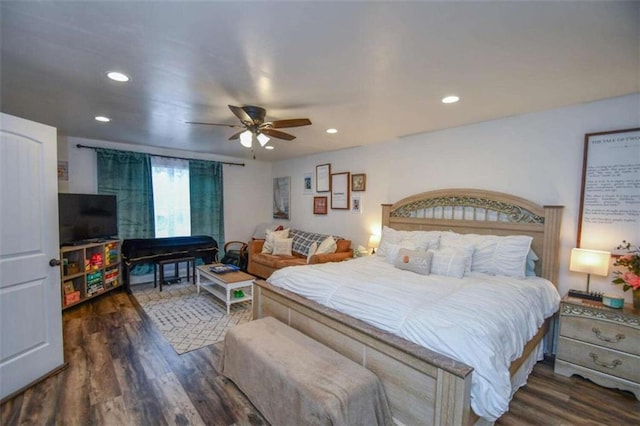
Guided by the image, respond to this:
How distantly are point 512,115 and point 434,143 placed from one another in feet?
3.07

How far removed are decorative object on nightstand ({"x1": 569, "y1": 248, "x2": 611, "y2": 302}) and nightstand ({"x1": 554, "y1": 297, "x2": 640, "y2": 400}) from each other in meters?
0.14

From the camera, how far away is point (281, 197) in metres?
6.57

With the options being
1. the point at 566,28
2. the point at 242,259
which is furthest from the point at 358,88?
the point at 242,259

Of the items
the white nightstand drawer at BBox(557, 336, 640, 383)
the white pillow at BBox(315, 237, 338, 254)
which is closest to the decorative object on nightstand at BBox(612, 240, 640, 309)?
the white nightstand drawer at BBox(557, 336, 640, 383)

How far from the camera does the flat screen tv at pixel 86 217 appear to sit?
12.8 ft

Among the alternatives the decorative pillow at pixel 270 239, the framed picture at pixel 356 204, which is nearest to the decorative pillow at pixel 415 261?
the framed picture at pixel 356 204

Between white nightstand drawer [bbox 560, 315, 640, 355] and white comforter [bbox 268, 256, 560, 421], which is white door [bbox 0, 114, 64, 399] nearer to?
white comforter [bbox 268, 256, 560, 421]

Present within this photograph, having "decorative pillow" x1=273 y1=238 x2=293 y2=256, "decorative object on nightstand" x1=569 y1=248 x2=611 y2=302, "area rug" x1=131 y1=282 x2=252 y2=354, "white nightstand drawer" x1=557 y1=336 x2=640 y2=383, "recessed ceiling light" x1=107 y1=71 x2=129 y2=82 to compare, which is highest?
"recessed ceiling light" x1=107 y1=71 x2=129 y2=82

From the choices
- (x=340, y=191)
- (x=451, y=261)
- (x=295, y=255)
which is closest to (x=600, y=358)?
(x=451, y=261)

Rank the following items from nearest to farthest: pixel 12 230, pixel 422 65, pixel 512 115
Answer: pixel 422 65 < pixel 12 230 < pixel 512 115

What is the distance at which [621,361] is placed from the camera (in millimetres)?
2238

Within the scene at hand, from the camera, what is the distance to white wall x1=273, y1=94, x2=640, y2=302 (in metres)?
2.74

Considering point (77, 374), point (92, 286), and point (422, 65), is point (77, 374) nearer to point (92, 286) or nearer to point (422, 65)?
point (92, 286)

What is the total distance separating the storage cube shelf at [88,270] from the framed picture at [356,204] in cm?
394
